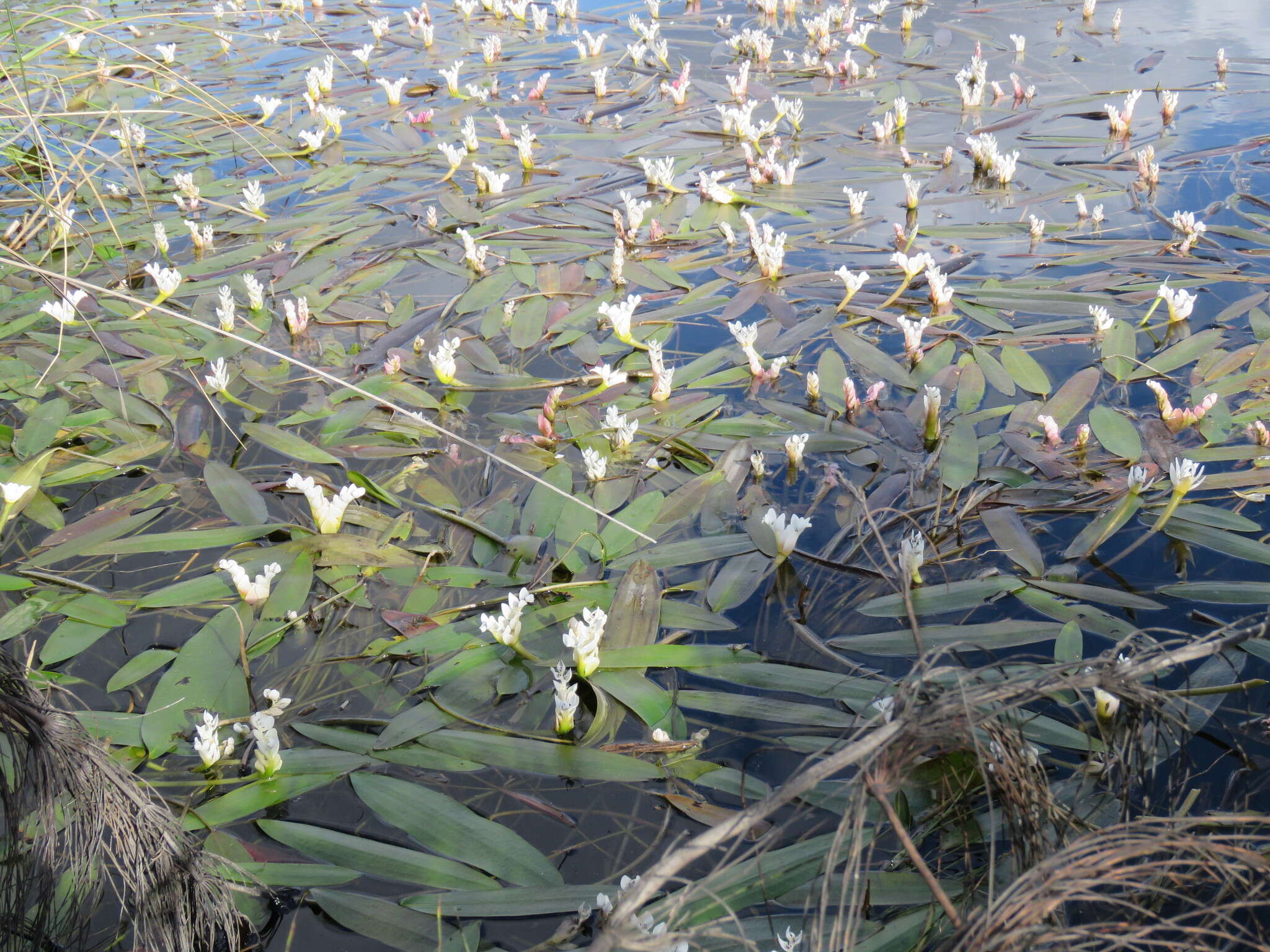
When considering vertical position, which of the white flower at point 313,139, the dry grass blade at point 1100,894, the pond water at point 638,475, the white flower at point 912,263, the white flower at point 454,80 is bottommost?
the pond water at point 638,475

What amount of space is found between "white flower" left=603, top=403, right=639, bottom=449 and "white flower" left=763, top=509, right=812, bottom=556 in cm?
56

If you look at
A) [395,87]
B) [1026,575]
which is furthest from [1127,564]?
[395,87]

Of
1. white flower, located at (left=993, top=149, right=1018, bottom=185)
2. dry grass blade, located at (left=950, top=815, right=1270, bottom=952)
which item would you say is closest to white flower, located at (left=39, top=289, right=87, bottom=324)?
dry grass blade, located at (left=950, top=815, right=1270, bottom=952)

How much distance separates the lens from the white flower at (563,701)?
6.10 feet

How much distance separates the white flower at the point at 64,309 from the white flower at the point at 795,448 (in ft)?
6.83

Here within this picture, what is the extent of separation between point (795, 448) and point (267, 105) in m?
3.86

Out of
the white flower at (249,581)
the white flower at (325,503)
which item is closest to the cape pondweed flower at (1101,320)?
the white flower at (325,503)

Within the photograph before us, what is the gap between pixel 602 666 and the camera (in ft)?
6.71

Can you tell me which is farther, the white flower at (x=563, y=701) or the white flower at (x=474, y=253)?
the white flower at (x=474, y=253)

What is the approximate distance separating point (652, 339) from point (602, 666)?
145 centimetres

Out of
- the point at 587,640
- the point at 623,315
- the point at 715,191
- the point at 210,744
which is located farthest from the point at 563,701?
the point at 715,191

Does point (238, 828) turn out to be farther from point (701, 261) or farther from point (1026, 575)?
point (701, 261)

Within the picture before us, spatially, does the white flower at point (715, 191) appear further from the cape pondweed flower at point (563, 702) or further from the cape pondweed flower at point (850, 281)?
the cape pondweed flower at point (563, 702)

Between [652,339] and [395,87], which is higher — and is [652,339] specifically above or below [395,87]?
below
